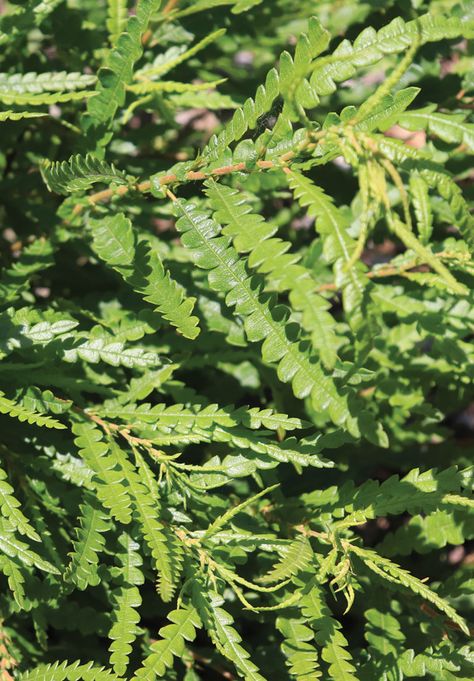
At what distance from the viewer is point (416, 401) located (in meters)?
1.31

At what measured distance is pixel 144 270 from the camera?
0.98 m

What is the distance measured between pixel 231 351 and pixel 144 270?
0.39m

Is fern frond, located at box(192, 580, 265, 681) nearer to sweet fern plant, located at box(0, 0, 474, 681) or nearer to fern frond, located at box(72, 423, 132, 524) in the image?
sweet fern plant, located at box(0, 0, 474, 681)

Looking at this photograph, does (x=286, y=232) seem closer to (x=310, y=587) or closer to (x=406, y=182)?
(x=406, y=182)

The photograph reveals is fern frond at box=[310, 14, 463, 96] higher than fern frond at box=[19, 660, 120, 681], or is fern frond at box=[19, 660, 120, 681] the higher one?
fern frond at box=[310, 14, 463, 96]

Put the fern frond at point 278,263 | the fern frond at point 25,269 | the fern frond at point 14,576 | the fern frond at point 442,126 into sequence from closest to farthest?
the fern frond at point 278,263
the fern frond at point 442,126
the fern frond at point 14,576
the fern frond at point 25,269

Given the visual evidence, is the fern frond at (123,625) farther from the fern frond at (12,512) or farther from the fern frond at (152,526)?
the fern frond at (12,512)

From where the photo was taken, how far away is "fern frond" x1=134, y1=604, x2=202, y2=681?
0.93 metres

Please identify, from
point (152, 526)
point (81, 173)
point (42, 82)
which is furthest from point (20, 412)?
point (42, 82)

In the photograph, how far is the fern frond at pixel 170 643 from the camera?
0.93 metres

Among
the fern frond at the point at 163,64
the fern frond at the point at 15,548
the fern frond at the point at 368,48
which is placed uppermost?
the fern frond at the point at 163,64

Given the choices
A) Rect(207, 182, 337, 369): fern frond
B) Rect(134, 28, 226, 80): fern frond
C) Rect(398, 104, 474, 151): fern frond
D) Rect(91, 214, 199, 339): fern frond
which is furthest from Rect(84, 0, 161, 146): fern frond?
Rect(398, 104, 474, 151): fern frond

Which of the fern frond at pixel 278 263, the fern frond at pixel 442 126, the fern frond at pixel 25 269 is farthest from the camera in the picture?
the fern frond at pixel 25 269

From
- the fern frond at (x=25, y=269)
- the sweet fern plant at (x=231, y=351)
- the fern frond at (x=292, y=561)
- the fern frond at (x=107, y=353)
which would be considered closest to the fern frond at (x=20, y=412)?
the sweet fern plant at (x=231, y=351)
